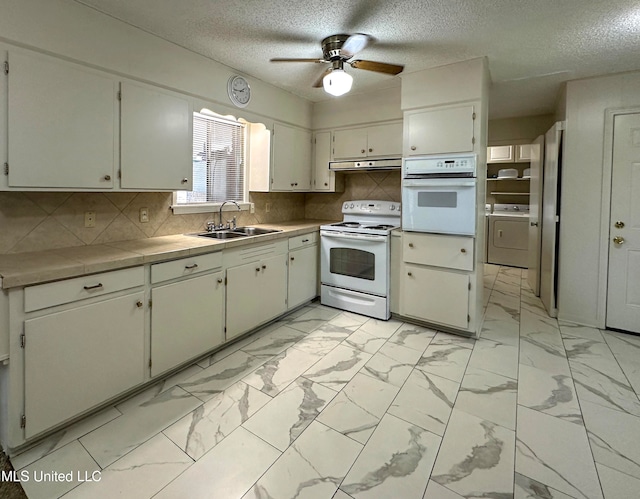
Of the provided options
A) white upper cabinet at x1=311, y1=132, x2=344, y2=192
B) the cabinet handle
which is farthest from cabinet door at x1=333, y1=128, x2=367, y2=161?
the cabinet handle

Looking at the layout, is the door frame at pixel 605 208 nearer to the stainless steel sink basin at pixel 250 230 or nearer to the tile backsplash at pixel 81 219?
the stainless steel sink basin at pixel 250 230

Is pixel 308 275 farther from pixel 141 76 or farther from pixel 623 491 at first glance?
pixel 623 491

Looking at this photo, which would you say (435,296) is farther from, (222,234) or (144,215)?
(144,215)

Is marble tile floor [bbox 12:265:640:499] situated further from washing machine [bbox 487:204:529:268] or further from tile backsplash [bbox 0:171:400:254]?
washing machine [bbox 487:204:529:268]

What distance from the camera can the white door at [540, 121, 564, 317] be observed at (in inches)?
137

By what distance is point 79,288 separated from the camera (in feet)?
5.89

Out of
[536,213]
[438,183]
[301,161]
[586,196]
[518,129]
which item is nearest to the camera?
[438,183]

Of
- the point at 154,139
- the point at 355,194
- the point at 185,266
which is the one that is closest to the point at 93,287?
the point at 185,266

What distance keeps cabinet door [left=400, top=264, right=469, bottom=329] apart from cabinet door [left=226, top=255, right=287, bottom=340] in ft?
3.97

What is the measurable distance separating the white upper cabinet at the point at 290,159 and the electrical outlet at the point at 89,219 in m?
1.74

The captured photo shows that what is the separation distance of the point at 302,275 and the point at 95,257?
2048 millimetres

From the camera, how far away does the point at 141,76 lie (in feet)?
7.73

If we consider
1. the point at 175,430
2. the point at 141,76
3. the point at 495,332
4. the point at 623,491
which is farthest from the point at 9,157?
the point at 495,332

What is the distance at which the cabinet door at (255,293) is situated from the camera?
9.22ft
